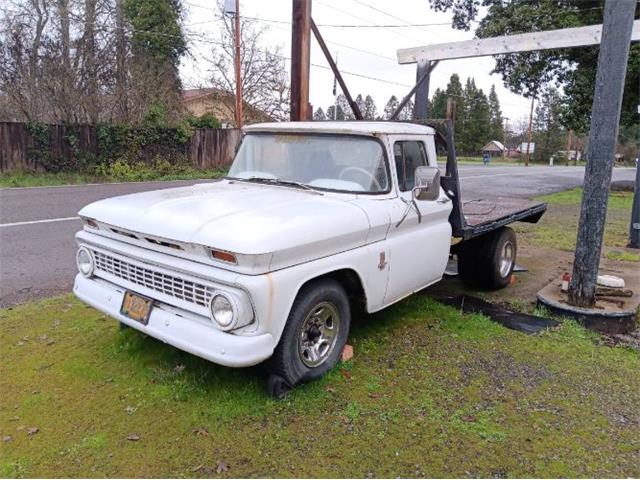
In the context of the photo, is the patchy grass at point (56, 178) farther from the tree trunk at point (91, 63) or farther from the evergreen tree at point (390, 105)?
the evergreen tree at point (390, 105)

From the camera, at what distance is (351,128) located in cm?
439

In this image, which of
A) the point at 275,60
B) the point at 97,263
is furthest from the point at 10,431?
the point at 275,60

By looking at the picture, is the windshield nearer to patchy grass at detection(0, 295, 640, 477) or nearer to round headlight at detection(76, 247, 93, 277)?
patchy grass at detection(0, 295, 640, 477)

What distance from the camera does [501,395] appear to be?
3.74 m

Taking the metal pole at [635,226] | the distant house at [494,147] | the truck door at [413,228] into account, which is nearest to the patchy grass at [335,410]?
the truck door at [413,228]

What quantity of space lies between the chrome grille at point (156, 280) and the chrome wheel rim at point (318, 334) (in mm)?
739

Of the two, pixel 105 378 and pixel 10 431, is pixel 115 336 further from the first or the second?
pixel 10 431

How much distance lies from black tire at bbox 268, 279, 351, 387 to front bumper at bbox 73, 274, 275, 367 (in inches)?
9.3

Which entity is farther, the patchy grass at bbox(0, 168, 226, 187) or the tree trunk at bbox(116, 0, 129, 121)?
the tree trunk at bbox(116, 0, 129, 121)

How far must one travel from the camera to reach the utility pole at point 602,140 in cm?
484

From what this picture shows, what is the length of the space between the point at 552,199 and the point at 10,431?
17.4 m

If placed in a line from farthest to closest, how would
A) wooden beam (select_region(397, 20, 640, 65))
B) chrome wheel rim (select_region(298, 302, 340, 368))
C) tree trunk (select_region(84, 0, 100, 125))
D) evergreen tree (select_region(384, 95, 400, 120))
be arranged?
evergreen tree (select_region(384, 95, 400, 120)), tree trunk (select_region(84, 0, 100, 125)), wooden beam (select_region(397, 20, 640, 65)), chrome wheel rim (select_region(298, 302, 340, 368))

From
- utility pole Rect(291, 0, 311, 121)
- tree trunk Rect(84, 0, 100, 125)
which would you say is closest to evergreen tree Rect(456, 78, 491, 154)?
tree trunk Rect(84, 0, 100, 125)

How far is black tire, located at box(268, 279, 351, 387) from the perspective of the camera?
3.39 meters
